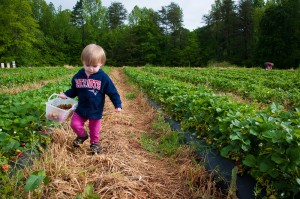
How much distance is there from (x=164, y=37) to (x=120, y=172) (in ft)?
190

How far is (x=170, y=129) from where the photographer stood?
5168 mm

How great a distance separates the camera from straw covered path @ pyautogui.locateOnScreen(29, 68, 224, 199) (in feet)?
8.89

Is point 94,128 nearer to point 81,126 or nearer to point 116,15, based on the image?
point 81,126

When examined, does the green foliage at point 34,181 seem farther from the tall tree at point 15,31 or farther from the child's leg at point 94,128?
the tall tree at point 15,31

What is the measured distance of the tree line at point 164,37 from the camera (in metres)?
39.8

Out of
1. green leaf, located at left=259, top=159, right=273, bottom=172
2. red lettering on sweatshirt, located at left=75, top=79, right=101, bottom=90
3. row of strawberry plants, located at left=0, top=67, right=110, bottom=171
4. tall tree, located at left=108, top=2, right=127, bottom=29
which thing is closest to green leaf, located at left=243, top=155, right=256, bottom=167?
green leaf, located at left=259, top=159, right=273, bottom=172

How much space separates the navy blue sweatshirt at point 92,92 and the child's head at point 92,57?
0.16 metres

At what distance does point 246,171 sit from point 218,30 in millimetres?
54108

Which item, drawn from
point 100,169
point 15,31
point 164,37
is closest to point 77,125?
point 100,169

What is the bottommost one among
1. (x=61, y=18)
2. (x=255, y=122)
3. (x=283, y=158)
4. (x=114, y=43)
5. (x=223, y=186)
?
(x=223, y=186)

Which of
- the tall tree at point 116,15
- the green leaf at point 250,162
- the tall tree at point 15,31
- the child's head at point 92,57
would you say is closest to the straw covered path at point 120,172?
the green leaf at point 250,162

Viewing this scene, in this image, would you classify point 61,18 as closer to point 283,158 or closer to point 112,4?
point 112,4

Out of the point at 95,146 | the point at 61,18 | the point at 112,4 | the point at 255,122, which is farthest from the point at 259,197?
the point at 112,4

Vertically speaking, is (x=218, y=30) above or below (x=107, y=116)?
above
